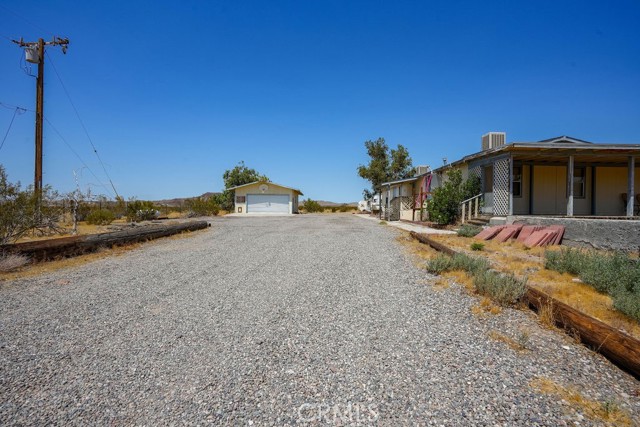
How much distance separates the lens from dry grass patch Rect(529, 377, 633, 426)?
220 centimetres

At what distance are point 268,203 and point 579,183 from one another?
27.7m

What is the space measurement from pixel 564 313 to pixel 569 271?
124 inches

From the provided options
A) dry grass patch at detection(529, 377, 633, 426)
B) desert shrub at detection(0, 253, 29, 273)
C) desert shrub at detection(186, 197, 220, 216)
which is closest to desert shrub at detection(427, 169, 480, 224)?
dry grass patch at detection(529, 377, 633, 426)

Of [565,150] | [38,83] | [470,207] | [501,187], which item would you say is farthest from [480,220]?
[38,83]

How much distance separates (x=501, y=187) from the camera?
13.4 m

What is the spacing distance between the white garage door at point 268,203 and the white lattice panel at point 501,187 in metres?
25.8

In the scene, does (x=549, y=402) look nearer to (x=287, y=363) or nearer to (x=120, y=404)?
(x=287, y=363)

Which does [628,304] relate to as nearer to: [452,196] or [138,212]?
[452,196]

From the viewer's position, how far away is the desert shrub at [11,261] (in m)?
6.51

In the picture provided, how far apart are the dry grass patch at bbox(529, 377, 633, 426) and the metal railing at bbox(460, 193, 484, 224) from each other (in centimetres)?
1321

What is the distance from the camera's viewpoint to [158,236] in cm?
1202

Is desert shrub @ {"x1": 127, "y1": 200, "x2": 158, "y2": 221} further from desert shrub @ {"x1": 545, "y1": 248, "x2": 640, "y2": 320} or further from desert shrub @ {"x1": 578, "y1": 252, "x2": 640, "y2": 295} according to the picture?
desert shrub @ {"x1": 578, "y1": 252, "x2": 640, "y2": 295}

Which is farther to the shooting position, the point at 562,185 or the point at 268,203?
the point at 268,203

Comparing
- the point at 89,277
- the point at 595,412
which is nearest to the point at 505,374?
the point at 595,412
